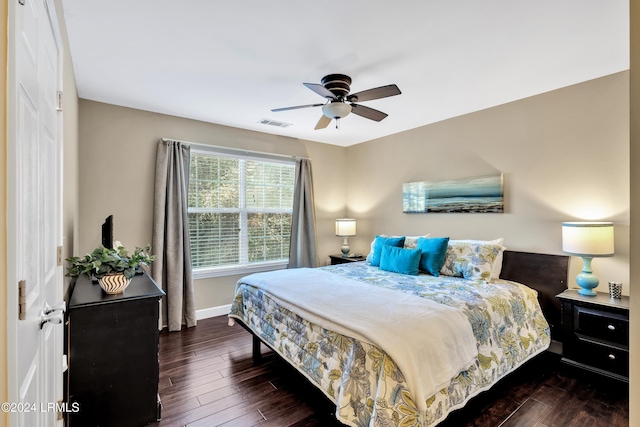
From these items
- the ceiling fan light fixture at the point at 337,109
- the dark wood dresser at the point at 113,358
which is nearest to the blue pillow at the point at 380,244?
the ceiling fan light fixture at the point at 337,109

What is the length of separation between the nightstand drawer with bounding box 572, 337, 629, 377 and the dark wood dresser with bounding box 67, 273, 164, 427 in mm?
3193

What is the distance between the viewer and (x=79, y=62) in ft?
8.09

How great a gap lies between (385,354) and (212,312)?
9.94ft

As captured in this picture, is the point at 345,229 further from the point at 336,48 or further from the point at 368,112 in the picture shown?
the point at 336,48

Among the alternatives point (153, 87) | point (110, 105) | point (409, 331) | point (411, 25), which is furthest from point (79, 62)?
point (409, 331)

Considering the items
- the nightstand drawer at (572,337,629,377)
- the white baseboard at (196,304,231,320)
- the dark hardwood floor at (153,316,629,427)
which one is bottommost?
the dark hardwood floor at (153,316,629,427)

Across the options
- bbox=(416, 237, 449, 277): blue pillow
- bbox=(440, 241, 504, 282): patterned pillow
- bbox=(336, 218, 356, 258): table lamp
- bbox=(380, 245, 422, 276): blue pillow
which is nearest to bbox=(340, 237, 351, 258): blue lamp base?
bbox=(336, 218, 356, 258): table lamp

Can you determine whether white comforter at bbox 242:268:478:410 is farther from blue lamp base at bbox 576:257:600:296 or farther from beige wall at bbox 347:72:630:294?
beige wall at bbox 347:72:630:294

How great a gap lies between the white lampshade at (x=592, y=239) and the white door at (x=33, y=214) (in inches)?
131

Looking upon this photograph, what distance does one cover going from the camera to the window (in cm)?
402

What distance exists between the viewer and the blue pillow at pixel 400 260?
3236mm

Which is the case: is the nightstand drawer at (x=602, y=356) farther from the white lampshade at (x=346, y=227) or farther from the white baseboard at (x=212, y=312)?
the white baseboard at (x=212, y=312)

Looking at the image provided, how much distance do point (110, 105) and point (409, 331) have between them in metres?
3.65

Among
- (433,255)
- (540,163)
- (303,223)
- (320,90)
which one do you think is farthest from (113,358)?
(540,163)
